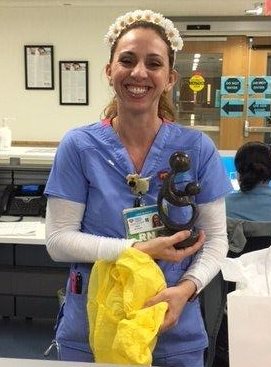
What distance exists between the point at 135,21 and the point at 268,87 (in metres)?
4.98

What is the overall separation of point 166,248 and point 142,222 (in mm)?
116

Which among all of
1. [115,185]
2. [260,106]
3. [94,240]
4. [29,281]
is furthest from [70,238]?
[260,106]

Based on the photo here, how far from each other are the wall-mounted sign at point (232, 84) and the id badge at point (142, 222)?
4936 millimetres

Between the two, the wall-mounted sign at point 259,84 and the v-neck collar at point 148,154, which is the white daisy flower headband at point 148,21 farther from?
the wall-mounted sign at point 259,84

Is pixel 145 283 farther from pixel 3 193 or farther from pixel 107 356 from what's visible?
pixel 3 193

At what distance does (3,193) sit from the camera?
9.59ft

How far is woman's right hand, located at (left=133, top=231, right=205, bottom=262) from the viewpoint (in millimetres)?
1028

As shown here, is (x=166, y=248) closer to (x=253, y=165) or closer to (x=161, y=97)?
(x=161, y=97)

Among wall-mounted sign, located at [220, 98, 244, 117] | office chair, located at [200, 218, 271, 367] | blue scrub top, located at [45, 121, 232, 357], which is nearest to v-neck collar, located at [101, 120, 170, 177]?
blue scrub top, located at [45, 121, 232, 357]

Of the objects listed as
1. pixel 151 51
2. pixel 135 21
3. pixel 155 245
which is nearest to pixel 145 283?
pixel 155 245

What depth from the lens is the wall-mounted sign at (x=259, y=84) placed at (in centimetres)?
583

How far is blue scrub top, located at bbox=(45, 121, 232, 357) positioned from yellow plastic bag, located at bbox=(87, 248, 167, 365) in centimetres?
16

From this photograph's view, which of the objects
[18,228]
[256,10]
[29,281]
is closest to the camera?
[18,228]

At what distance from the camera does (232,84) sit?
5848mm
